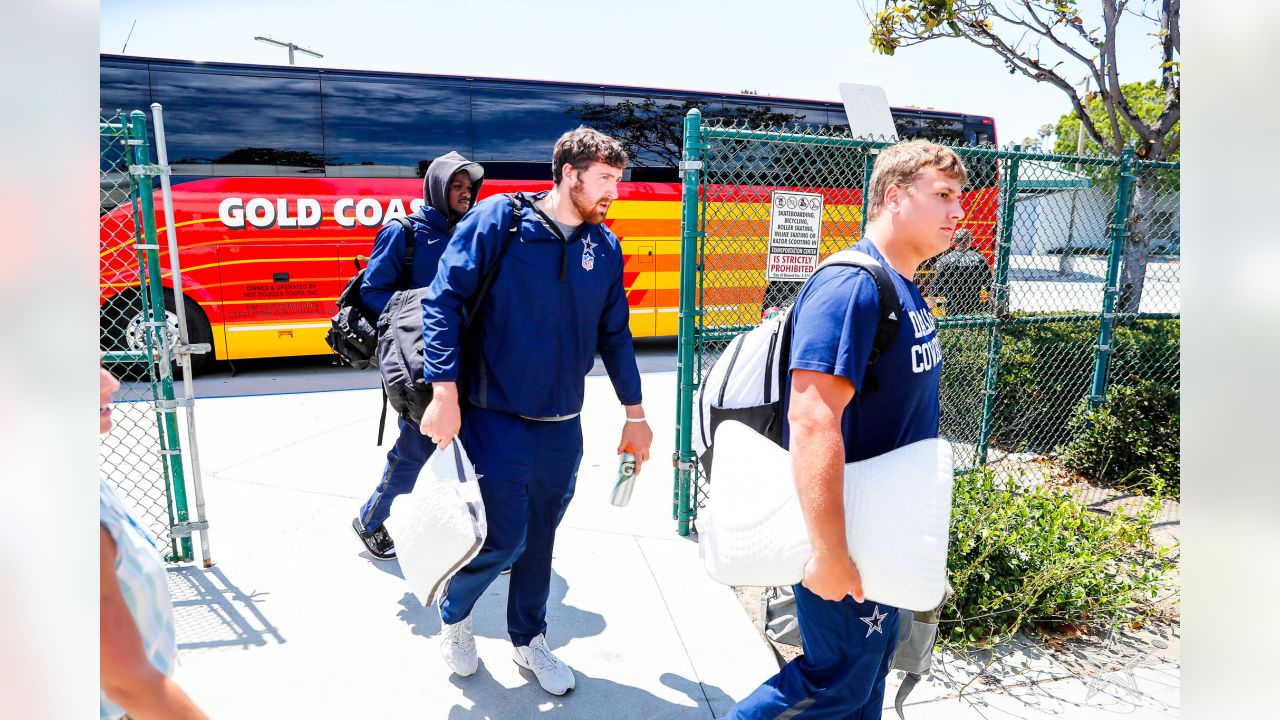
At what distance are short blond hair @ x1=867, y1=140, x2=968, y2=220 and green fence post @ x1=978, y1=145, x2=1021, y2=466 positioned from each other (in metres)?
3.43

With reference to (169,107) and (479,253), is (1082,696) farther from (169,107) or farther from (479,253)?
(169,107)

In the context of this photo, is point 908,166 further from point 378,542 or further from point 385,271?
point 378,542

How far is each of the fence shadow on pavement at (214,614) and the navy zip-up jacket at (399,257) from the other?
1.44 metres

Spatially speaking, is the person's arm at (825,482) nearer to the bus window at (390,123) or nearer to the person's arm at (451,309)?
the person's arm at (451,309)

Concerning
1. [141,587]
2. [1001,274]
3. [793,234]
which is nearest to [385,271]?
[793,234]

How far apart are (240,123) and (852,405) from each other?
864cm

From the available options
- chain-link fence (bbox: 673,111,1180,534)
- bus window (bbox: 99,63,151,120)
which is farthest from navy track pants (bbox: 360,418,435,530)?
bus window (bbox: 99,63,151,120)

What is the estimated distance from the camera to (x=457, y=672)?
2.96 metres

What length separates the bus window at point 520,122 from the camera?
953 cm

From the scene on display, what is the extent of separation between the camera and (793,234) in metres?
4.32

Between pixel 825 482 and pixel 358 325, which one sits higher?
pixel 358 325

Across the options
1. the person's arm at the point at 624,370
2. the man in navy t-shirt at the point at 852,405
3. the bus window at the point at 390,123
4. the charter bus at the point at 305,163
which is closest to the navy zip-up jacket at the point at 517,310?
the person's arm at the point at 624,370

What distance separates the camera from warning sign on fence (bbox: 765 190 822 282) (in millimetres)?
4234

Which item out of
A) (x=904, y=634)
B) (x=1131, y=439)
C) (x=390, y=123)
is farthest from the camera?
(x=390, y=123)
